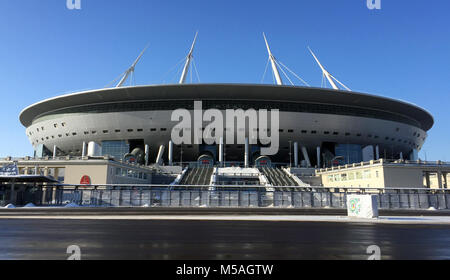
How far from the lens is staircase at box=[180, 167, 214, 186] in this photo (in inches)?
1876

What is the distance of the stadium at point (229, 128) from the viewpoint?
65.3 meters

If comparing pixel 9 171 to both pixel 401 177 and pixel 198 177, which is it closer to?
pixel 198 177

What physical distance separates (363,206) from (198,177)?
34.6m

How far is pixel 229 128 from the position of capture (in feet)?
220

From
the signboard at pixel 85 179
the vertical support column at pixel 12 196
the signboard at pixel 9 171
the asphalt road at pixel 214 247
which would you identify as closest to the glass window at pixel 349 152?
the signboard at pixel 85 179

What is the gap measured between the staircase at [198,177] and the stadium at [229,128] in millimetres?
11435

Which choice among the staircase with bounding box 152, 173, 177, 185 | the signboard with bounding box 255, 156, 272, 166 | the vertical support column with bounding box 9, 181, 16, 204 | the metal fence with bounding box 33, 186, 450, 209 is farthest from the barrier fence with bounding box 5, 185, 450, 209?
the signboard with bounding box 255, 156, 272, 166

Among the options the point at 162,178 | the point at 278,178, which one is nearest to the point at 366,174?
the point at 278,178

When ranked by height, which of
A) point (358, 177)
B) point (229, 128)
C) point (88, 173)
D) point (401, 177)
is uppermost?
point (229, 128)

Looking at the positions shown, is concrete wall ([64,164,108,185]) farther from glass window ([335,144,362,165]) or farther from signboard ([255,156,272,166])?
glass window ([335,144,362,165])

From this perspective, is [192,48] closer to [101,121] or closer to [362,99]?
Answer: [101,121]

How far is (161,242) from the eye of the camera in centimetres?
898

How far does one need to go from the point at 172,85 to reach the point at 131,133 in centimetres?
1594
